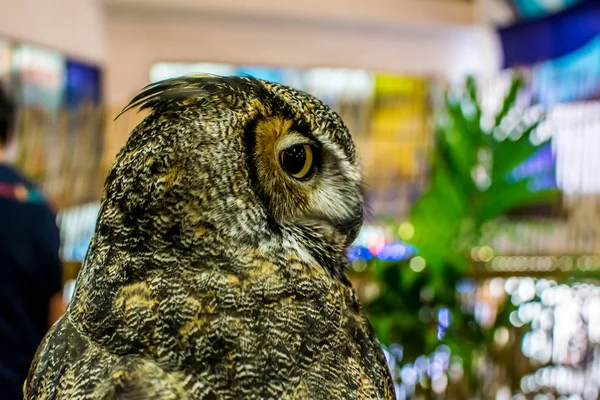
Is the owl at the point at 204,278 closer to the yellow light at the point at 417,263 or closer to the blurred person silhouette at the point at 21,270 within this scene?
the blurred person silhouette at the point at 21,270

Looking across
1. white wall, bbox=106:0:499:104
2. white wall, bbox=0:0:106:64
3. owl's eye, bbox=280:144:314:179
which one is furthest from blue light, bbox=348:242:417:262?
white wall, bbox=106:0:499:104

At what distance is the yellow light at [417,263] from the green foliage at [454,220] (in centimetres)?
2

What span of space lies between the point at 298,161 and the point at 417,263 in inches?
58.7

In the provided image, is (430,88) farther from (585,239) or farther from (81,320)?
(81,320)

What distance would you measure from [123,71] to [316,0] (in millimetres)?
1872

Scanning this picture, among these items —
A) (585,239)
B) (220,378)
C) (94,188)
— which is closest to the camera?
(220,378)

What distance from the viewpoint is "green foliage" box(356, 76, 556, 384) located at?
199 cm

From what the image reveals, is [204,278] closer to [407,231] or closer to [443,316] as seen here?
[443,316]

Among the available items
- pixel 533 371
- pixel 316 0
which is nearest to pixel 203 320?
pixel 533 371

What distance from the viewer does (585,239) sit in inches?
185

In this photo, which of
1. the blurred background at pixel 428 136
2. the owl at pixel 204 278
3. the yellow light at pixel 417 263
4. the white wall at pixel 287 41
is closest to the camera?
the owl at pixel 204 278

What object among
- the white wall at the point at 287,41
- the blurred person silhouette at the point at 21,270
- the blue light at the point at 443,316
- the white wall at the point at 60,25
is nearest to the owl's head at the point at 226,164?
the blurred person silhouette at the point at 21,270

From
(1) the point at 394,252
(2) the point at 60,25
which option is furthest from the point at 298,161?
(2) the point at 60,25

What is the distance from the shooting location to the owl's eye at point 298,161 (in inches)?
27.5
